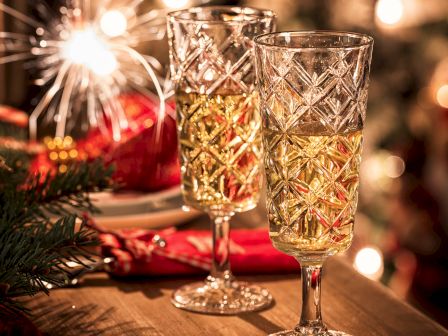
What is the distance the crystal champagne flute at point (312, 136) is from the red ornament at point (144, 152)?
56 cm

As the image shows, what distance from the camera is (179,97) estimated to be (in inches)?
47.5

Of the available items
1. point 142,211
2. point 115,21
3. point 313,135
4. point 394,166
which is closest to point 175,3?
point 115,21

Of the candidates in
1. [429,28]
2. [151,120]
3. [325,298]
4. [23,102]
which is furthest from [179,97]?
[429,28]

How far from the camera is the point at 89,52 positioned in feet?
5.76

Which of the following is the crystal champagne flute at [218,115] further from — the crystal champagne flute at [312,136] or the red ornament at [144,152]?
the red ornament at [144,152]

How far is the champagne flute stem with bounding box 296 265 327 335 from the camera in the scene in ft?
3.43

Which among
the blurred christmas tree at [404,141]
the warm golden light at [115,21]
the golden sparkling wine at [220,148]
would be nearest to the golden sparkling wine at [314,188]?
the golden sparkling wine at [220,148]

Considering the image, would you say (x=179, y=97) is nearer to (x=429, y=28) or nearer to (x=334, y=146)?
(x=334, y=146)

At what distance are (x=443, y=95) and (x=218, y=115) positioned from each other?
191 centimetres

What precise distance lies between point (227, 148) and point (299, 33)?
218 millimetres

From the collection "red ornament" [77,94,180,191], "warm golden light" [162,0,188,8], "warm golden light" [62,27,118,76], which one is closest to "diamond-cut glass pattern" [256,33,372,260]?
"red ornament" [77,94,180,191]

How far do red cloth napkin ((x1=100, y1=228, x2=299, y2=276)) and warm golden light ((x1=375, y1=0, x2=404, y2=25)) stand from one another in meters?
1.78

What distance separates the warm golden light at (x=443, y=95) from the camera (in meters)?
2.93

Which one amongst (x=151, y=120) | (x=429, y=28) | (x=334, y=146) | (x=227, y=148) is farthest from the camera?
(x=429, y=28)
